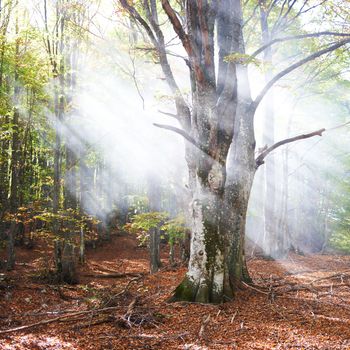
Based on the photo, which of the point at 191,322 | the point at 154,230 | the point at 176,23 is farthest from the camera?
the point at 154,230

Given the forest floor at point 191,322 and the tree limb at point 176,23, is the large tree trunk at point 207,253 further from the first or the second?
the tree limb at point 176,23

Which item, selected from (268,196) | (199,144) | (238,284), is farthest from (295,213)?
(199,144)

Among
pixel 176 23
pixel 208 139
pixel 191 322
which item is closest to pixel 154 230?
pixel 208 139

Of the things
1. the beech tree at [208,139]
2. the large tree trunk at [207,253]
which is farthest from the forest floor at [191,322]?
the beech tree at [208,139]

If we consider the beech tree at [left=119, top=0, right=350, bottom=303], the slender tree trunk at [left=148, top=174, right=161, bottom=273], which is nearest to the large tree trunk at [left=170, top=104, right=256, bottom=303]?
the beech tree at [left=119, top=0, right=350, bottom=303]

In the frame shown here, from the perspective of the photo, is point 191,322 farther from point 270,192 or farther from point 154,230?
point 270,192

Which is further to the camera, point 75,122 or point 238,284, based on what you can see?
point 75,122

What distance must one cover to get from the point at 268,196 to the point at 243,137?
762cm

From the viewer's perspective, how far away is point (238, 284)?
6672mm

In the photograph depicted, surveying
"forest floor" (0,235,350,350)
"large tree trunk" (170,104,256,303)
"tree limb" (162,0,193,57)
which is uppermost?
"tree limb" (162,0,193,57)

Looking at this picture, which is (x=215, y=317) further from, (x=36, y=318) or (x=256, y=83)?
(x=256, y=83)

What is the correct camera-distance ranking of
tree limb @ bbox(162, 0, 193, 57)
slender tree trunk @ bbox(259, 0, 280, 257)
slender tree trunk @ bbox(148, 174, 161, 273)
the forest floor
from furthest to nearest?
slender tree trunk @ bbox(259, 0, 280, 257), slender tree trunk @ bbox(148, 174, 161, 273), tree limb @ bbox(162, 0, 193, 57), the forest floor

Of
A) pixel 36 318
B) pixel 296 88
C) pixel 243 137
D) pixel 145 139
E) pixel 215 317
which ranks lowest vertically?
pixel 36 318

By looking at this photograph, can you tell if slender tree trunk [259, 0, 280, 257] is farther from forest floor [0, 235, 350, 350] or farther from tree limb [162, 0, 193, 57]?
tree limb [162, 0, 193, 57]
